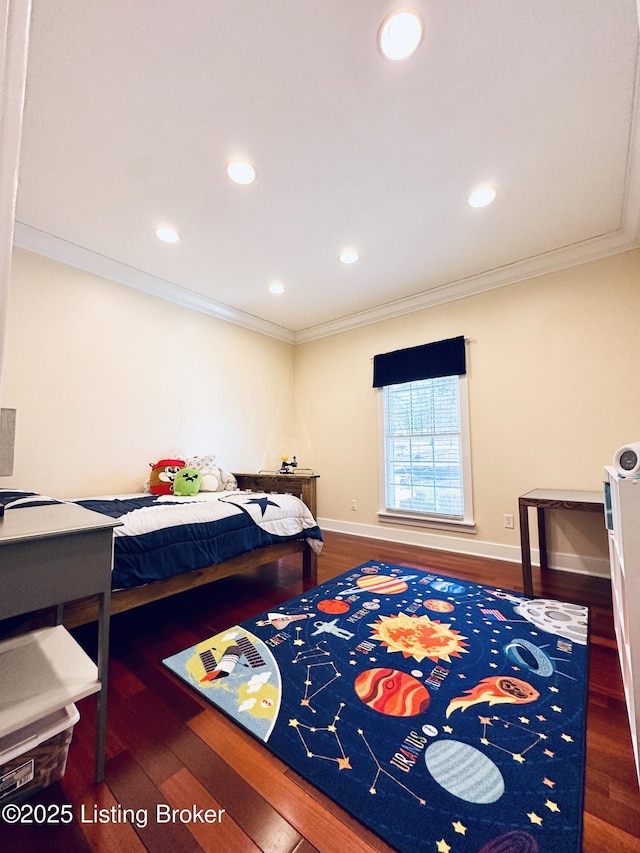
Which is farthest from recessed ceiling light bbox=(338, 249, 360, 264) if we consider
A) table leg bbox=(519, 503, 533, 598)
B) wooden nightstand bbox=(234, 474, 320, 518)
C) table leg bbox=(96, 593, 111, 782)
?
table leg bbox=(96, 593, 111, 782)

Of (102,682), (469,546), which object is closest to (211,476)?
(102,682)

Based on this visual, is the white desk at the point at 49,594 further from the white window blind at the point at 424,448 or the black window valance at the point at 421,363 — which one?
the black window valance at the point at 421,363

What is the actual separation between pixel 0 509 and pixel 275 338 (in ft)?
12.9

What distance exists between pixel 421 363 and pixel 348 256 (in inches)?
51.9

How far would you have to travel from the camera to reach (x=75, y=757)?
112cm

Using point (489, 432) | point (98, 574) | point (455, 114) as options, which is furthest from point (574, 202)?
point (98, 574)

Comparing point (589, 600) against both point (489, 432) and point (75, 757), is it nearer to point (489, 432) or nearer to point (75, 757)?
point (489, 432)

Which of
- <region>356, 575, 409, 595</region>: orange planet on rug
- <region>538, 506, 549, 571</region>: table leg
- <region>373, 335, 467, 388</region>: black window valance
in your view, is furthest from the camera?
<region>373, 335, 467, 388</region>: black window valance

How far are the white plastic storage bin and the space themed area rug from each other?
483mm

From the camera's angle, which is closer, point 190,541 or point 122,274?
point 190,541

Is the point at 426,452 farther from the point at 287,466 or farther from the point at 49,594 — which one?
the point at 49,594

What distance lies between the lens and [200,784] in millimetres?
1024

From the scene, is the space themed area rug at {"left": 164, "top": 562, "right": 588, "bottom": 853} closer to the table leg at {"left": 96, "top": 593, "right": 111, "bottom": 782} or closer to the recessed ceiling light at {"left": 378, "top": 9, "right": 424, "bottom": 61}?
the table leg at {"left": 96, "top": 593, "right": 111, "bottom": 782}

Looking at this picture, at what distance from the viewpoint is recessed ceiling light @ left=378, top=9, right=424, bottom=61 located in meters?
1.34
